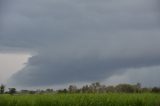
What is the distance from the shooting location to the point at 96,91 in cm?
1641

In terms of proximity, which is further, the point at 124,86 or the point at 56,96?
the point at 124,86

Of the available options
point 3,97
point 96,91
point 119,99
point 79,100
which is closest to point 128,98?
point 119,99

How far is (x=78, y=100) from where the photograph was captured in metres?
13.7

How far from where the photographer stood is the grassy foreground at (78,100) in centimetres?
1359

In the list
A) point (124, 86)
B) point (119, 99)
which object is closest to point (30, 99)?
point (119, 99)

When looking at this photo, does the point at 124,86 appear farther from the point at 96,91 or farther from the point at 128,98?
the point at 128,98

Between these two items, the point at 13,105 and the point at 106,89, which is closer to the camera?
the point at 13,105

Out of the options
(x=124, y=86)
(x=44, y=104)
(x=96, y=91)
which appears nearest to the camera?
(x=44, y=104)

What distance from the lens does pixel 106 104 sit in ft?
44.9

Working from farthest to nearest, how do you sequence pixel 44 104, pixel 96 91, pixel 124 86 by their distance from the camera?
1. pixel 124 86
2. pixel 96 91
3. pixel 44 104

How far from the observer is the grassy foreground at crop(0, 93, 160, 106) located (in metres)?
13.6

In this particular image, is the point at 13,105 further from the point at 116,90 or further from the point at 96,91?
the point at 116,90

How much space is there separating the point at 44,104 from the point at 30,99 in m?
0.48

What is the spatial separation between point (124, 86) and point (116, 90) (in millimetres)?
957
